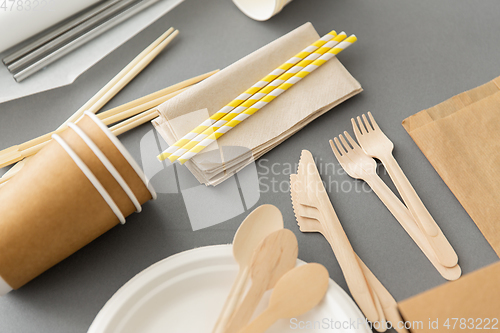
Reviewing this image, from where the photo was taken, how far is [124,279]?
19.2 inches

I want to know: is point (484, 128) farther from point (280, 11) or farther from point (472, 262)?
point (280, 11)

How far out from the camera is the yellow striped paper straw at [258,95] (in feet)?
1.75

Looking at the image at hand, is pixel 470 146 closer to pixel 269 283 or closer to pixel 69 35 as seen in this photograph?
pixel 269 283

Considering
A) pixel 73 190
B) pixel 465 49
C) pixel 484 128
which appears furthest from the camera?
pixel 465 49

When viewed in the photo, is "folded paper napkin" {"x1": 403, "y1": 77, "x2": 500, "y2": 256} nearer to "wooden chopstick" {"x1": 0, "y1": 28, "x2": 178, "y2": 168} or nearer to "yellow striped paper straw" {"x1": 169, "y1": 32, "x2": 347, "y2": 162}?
"yellow striped paper straw" {"x1": 169, "y1": 32, "x2": 347, "y2": 162}

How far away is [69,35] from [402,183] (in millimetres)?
647

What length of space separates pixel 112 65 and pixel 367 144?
1.60 feet

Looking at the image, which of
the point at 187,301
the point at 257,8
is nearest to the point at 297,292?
the point at 187,301

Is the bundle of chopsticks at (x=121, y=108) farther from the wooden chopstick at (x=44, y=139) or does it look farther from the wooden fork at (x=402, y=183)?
the wooden fork at (x=402, y=183)

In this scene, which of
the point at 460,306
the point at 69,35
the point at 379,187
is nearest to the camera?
the point at 460,306

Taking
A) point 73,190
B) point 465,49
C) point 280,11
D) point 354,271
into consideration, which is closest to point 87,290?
point 73,190

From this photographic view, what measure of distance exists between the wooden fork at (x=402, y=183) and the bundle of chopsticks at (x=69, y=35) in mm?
492

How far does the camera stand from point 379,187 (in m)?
0.54

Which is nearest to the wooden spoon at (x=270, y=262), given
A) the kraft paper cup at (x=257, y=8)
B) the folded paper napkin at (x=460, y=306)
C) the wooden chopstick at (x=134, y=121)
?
the folded paper napkin at (x=460, y=306)
